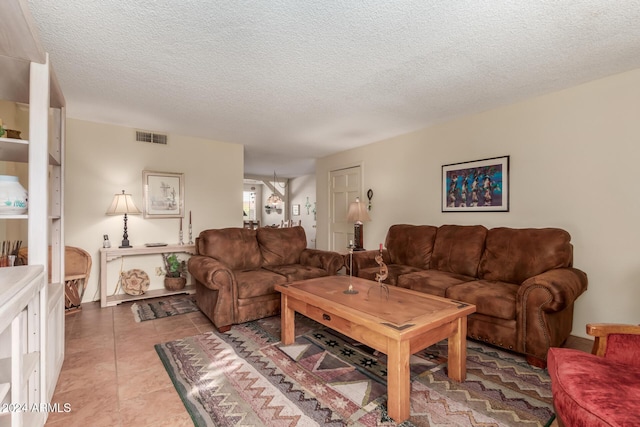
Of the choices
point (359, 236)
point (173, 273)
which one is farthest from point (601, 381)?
point (173, 273)

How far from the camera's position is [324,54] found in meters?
2.14

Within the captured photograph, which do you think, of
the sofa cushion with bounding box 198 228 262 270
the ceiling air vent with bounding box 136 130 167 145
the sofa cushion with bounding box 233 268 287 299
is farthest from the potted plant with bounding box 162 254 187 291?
the ceiling air vent with bounding box 136 130 167 145

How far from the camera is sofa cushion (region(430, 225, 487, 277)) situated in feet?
9.93

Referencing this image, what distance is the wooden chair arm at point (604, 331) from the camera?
4.46 ft

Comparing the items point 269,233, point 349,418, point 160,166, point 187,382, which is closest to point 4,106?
point 160,166

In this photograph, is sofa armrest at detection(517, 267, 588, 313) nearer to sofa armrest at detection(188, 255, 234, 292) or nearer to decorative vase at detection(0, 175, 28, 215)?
sofa armrest at detection(188, 255, 234, 292)

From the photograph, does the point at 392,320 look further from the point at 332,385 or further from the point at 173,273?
the point at 173,273

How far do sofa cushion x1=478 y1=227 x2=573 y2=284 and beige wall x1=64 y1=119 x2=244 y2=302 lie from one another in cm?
367

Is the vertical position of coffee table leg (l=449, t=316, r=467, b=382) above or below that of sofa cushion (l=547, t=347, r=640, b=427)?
below

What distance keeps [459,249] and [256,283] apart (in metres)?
2.15

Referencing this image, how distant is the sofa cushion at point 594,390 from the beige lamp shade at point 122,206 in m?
4.25

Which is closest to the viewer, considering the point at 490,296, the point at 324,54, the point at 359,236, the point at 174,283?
the point at 324,54

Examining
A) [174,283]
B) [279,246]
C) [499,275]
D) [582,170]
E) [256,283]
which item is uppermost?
[582,170]

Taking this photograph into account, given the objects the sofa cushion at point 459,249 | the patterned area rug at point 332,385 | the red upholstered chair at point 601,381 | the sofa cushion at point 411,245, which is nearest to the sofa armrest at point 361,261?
the sofa cushion at point 411,245
